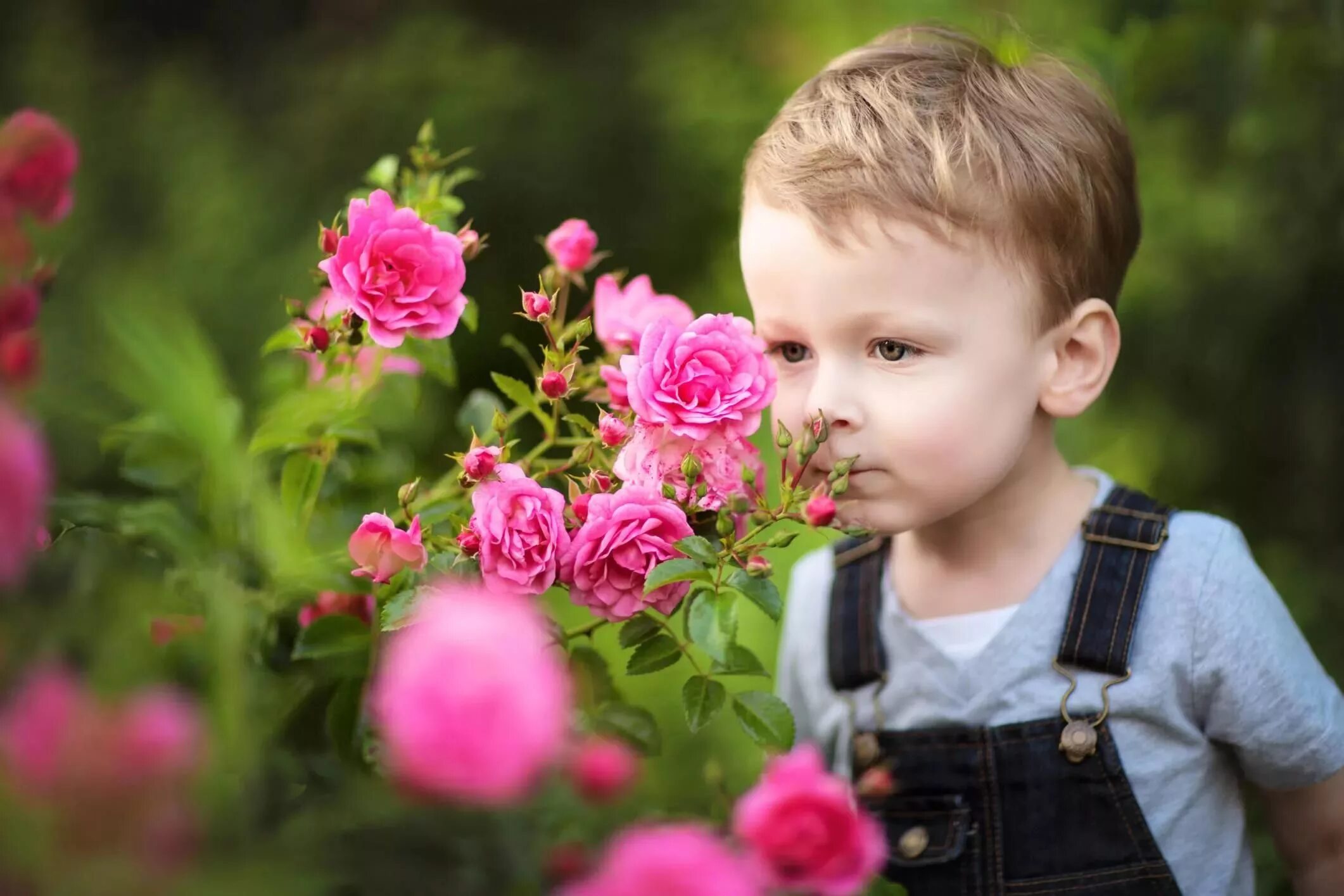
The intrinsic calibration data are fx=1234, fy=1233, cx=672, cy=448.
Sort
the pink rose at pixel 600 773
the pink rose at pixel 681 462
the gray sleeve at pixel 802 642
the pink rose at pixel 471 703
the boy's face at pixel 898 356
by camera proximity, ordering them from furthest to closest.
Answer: the gray sleeve at pixel 802 642, the boy's face at pixel 898 356, the pink rose at pixel 681 462, the pink rose at pixel 600 773, the pink rose at pixel 471 703

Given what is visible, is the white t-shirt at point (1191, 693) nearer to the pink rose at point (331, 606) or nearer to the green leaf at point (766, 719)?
the green leaf at point (766, 719)

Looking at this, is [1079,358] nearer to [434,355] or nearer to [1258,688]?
[1258,688]

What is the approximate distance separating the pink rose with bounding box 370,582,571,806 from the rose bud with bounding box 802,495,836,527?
47 cm

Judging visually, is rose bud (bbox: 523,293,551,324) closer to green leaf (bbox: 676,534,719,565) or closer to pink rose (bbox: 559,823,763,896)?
green leaf (bbox: 676,534,719,565)

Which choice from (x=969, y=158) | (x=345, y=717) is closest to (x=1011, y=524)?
(x=969, y=158)

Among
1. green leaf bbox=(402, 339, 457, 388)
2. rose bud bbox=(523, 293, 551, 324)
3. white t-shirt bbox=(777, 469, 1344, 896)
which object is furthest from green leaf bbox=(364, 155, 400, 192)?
white t-shirt bbox=(777, 469, 1344, 896)

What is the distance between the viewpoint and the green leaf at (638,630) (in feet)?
3.30

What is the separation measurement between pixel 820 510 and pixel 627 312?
1.09ft

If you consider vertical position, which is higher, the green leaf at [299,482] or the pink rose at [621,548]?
the green leaf at [299,482]

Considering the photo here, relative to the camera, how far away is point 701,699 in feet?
3.18

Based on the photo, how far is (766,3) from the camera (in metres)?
3.70

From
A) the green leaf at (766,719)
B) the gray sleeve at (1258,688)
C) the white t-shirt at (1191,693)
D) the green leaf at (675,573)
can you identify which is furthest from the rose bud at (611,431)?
the gray sleeve at (1258,688)

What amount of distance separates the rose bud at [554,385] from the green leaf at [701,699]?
26 centimetres

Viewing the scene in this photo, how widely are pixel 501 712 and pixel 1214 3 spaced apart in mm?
1724
